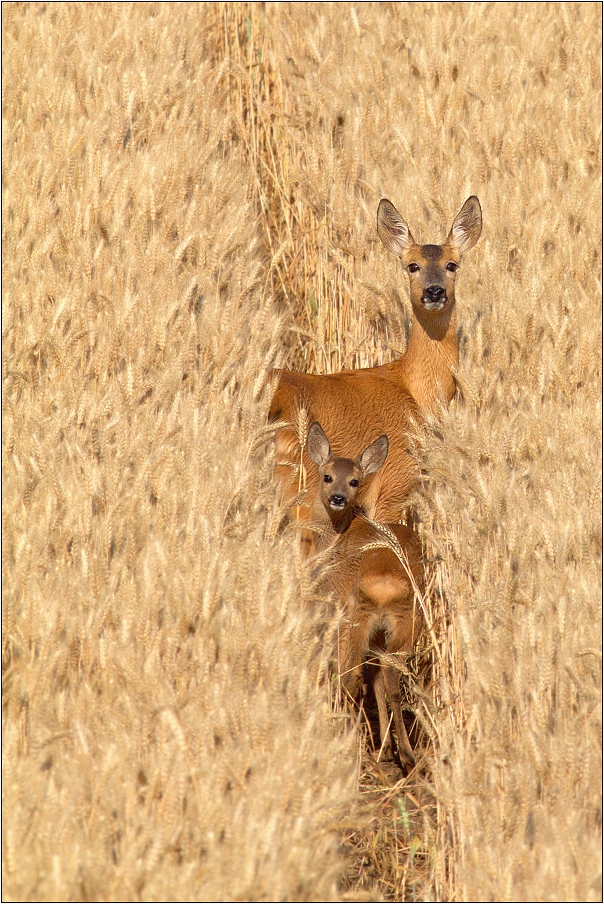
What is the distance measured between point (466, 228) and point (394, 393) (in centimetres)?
126

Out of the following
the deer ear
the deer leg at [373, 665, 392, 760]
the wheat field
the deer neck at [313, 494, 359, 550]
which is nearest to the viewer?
the wheat field

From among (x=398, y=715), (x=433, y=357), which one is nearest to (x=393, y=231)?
(x=433, y=357)

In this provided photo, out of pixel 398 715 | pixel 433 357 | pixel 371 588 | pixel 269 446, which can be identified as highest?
pixel 433 357

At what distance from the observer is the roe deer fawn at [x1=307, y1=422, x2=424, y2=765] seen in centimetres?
555

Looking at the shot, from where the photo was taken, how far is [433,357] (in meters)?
7.01

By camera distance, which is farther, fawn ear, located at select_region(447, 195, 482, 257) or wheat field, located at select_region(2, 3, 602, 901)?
fawn ear, located at select_region(447, 195, 482, 257)

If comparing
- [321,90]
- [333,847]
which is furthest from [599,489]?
[321,90]

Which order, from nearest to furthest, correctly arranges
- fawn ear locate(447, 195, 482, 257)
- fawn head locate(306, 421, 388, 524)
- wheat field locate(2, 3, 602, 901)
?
1. wheat field locate(2, 3, 602, 901)
2. fawn head locate(306, 421, 388, 524)
3. fawn ear locate(447, 195, 482, 257)

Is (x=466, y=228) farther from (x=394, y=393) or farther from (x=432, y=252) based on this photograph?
(x=394, y=393)

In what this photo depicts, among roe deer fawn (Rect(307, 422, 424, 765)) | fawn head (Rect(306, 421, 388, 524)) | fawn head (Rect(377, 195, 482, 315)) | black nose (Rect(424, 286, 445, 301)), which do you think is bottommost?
roe deer fawn (Rect(307, 422, 424, 765))

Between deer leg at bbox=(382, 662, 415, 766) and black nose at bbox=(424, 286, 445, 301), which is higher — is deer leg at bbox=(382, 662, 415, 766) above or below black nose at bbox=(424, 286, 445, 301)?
below

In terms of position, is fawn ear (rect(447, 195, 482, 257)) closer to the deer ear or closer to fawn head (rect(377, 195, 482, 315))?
fawn head (rect(377, 195, 482, 315))

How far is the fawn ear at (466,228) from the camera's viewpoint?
7.14 meters

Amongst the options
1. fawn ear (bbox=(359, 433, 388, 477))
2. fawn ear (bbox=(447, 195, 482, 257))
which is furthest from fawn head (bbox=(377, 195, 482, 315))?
fawn ear (bbox=(359, 433, 388, 477))
